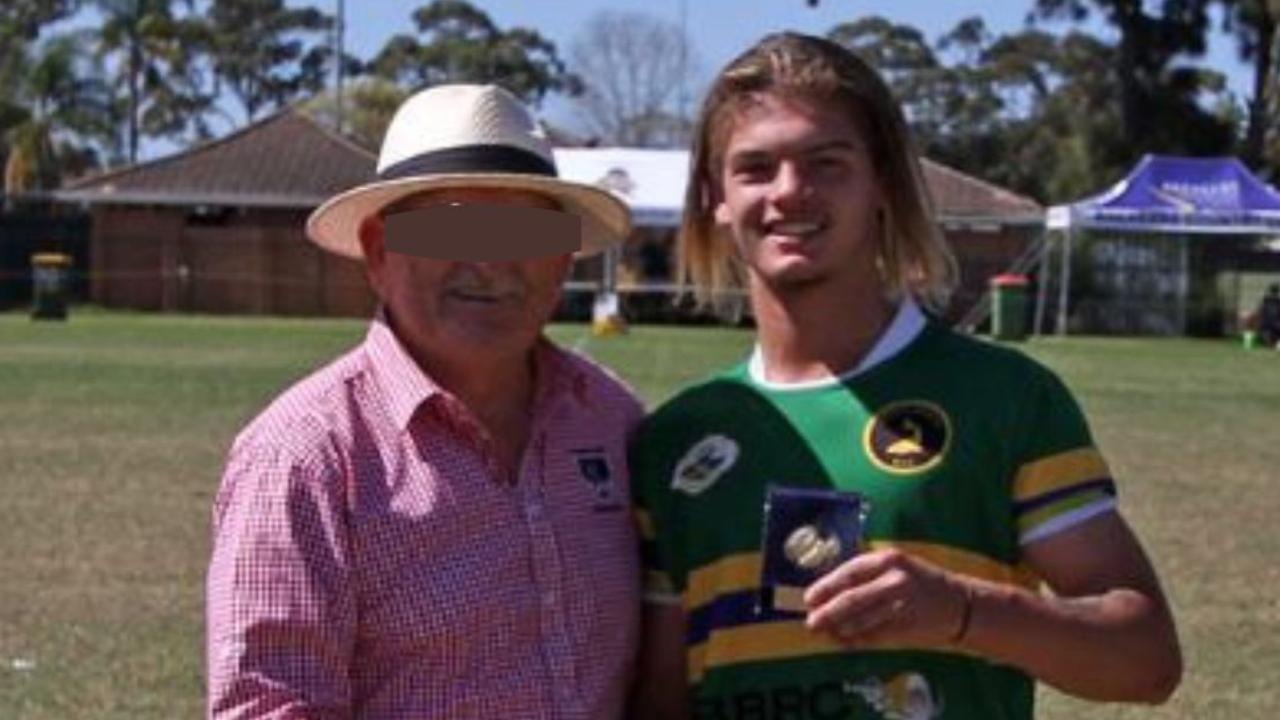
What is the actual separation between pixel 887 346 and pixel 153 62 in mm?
88351

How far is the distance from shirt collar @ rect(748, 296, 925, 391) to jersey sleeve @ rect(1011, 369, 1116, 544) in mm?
193

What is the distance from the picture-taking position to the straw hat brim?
9.79ft

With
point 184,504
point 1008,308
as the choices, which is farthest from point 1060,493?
point 1008,308

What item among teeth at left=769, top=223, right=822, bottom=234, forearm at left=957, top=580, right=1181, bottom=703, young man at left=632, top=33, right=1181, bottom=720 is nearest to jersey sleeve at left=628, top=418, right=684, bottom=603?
young man at left=632, top=33, right=1181, bottom=720

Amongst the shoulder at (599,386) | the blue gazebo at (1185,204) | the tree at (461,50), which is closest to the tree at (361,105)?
the tree at (461,50)

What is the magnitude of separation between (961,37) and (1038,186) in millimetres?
17367

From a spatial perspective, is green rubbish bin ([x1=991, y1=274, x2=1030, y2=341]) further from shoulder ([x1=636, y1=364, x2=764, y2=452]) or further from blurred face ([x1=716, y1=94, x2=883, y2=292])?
blurred face ([x1=716, y1=94, x2=883, y2=292])

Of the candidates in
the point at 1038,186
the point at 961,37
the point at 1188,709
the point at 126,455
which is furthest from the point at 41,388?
the point at 961,37

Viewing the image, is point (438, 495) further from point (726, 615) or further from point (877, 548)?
point (877, 548)

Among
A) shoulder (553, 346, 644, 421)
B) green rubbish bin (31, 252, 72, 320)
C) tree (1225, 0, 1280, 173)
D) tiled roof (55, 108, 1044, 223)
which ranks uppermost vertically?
tree (1225, 0, 1280, 173)

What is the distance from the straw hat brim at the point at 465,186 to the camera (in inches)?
117

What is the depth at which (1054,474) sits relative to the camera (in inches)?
113

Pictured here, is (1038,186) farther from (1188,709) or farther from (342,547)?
(342,547)

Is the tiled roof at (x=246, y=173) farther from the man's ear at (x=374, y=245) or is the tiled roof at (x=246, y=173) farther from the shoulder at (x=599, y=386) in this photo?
the man's ear at (x=374, y=245)
